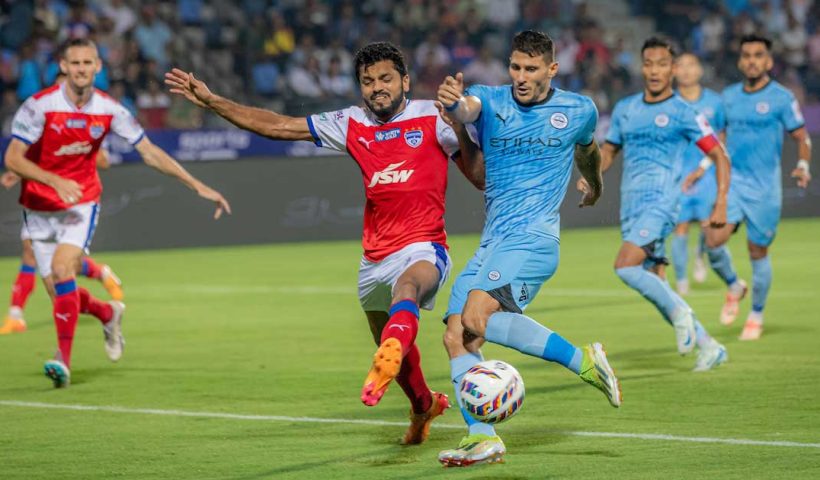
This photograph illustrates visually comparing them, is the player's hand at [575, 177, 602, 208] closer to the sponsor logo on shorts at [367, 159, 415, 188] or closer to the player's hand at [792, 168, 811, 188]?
the sponsor logo on shorts at [367, 159, 415, 188]

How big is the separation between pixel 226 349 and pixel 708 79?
632 inches

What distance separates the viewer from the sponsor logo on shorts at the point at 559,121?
7.35m

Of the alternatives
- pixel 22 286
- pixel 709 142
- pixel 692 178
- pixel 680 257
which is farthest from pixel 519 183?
pixel 680 257

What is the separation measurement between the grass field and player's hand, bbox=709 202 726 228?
1013 mm

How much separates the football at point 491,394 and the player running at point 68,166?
3702 mm

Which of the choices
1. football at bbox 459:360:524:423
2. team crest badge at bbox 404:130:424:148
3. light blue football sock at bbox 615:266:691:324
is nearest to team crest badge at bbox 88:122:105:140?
team crest badge at bbox 404:130:424:148

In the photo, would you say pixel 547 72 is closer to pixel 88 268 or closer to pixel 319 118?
pixel 319 118

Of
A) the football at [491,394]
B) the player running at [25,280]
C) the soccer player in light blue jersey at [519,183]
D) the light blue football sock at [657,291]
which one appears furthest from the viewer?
the player running at [25,280]

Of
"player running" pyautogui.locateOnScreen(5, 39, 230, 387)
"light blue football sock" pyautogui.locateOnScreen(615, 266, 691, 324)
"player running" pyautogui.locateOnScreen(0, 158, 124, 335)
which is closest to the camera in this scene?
"light blue football sock" pyautogui.locateOnScreen(615, 266, 691, 324)

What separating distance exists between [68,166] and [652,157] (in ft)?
14.1

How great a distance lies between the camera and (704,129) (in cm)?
1045

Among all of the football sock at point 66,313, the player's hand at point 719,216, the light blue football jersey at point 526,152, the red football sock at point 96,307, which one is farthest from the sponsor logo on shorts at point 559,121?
the red football sock at point 96,307

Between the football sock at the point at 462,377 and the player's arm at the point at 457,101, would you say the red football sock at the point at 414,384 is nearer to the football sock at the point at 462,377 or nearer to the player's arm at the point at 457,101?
the football sock at the point at 462,377

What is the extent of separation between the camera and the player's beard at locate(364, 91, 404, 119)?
7.40 meters
